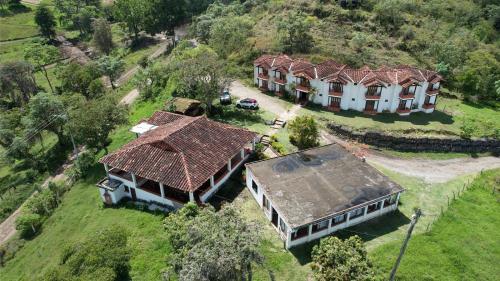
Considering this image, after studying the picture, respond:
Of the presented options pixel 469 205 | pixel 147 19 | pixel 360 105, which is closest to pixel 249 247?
pixel 469 205

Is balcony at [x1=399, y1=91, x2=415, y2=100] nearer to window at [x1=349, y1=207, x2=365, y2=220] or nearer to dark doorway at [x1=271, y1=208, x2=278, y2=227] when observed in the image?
window at [x1=349, y1=207, x2=365, y2=220]

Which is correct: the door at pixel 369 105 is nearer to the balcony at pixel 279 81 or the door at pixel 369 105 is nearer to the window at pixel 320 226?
the balcony at pixel 279 81

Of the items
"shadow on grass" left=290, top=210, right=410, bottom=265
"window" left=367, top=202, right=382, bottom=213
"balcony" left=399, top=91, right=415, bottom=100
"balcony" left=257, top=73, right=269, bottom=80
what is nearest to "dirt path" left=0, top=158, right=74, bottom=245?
"balcony" left=257, top=73, right=269, bottom=80

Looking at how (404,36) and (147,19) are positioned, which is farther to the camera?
(147,19)

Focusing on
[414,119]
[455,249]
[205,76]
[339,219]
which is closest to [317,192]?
[339,219]

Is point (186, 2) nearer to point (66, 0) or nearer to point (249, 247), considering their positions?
point (66, 0)

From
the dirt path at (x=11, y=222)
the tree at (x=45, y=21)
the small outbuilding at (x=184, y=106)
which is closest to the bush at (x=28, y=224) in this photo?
the dirt path at (x=11, y=222)
